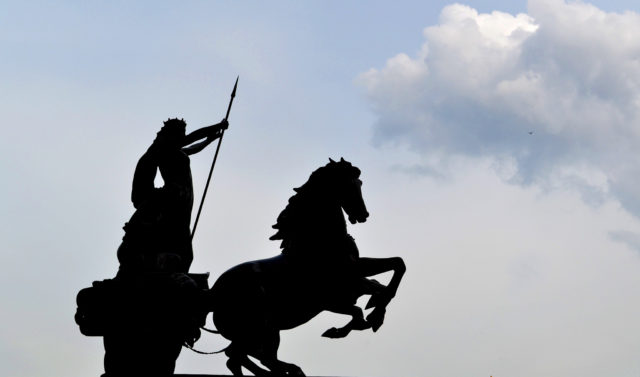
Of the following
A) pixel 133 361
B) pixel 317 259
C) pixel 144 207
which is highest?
pixel 144 207

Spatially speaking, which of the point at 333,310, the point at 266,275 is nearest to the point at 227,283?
the point at 266,275

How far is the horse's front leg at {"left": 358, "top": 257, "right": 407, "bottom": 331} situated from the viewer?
12516mm

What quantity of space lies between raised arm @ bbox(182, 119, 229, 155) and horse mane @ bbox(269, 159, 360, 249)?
65.3 inches

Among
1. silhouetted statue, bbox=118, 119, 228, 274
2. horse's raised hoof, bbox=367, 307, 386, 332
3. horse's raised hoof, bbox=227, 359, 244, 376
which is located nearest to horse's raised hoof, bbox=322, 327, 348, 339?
horse's raised hoof, bbox=367, 307, 386, 332

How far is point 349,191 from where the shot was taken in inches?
504

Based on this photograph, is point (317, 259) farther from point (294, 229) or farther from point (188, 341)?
point (188, 341)

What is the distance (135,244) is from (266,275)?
1.62 m

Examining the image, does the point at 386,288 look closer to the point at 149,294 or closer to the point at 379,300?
the point at 379,300

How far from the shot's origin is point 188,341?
13.0m

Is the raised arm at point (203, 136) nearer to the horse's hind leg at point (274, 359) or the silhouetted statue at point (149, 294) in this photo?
the silhouetted statue at point (149, 294)

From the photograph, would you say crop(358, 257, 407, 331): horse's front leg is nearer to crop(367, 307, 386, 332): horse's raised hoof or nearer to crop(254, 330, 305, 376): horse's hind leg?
crop(367, 307, 386, 332): horse's raised hoof

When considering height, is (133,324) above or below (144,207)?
below

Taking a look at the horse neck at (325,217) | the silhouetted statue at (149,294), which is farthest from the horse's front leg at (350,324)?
the silhouetted statue at (149,294)

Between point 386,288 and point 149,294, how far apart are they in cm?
266
